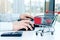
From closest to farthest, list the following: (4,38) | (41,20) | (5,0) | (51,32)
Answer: (4,38), (51,32), (41,20), (5,0)

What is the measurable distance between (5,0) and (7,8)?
186 millimetres

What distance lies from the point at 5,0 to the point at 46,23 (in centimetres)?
207

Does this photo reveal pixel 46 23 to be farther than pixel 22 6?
No

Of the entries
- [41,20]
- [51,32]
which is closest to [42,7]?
[41,20]

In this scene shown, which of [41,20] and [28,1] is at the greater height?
[28,1]

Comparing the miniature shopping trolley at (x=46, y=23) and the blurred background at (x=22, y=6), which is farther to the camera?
the blurred background at (x=22, y=6)

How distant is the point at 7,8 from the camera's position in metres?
3.19

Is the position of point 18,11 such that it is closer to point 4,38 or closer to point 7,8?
point 7,8

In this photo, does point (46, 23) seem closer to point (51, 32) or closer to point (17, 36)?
point (51, 32)

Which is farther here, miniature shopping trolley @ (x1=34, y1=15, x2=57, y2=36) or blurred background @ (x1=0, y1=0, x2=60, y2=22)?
blurred background @ (x1=0, y1=0, x2=60, y2=22)

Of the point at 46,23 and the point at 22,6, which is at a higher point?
the point at 22,6

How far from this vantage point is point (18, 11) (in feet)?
10.5

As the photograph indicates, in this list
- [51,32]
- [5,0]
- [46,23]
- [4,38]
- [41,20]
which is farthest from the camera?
[5,0]

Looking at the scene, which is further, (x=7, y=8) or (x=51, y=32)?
(x=7, y=8)
